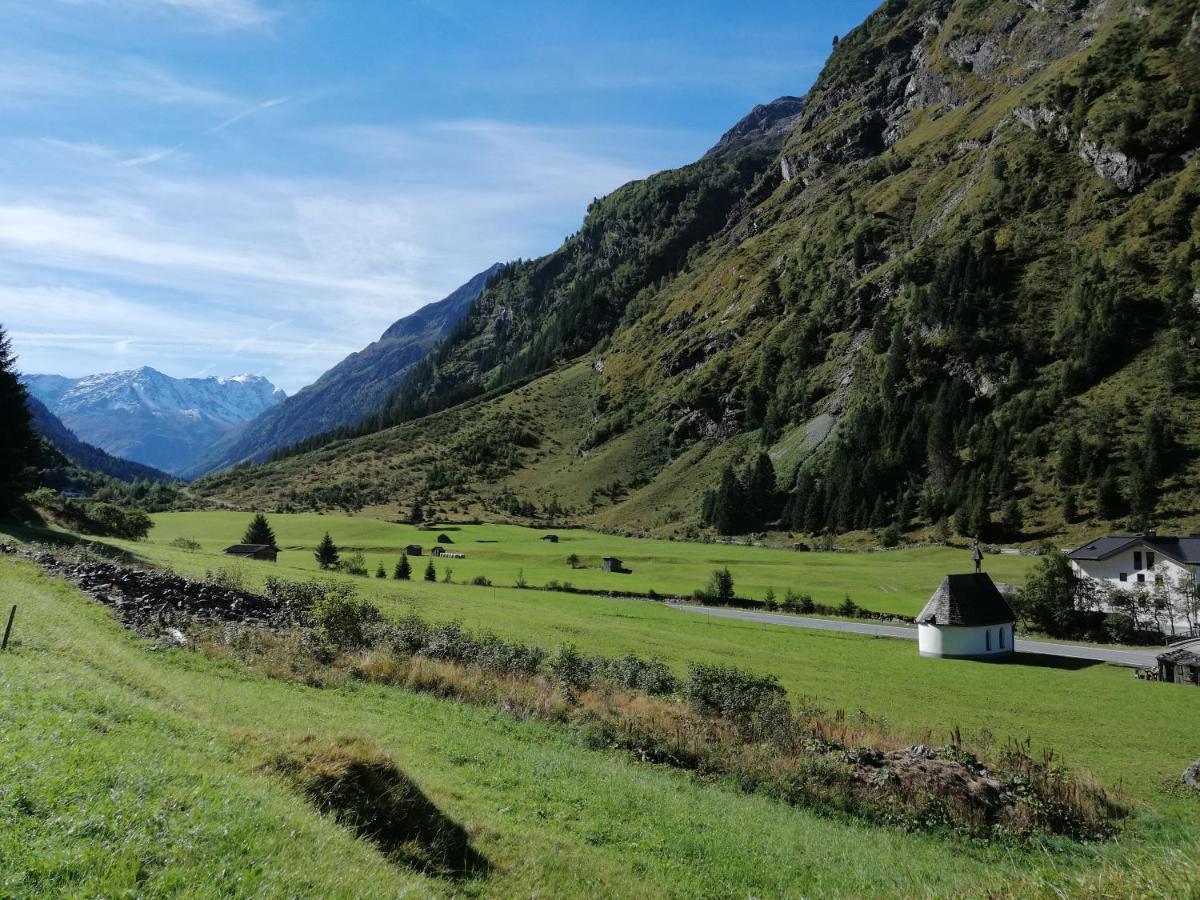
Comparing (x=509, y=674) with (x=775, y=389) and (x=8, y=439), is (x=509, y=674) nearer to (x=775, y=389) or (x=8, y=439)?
(x=8, y=439)

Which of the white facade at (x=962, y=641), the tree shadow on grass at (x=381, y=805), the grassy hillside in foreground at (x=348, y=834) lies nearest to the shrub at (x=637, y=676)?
the grassy hillside in foreground at (x=348, y=834)

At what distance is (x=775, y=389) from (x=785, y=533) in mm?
62553

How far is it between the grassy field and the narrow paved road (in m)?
7.15

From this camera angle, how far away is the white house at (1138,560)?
6750 centimetres

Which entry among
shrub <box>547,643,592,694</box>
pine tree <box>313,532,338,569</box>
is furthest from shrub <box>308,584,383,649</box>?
pine tree <box>313,532,338,569</box>

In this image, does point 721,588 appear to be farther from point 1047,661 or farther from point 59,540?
point 59,540

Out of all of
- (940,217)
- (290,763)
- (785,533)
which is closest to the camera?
(290,763)

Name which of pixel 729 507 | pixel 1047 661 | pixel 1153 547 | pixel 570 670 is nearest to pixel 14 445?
pixel 570 670

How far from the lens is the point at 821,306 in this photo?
637ft

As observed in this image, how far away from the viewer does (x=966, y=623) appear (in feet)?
170

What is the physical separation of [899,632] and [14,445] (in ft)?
230

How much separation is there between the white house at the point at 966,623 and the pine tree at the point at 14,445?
65.4 metres

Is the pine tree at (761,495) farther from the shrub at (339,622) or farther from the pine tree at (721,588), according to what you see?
the shrub at (339,622)

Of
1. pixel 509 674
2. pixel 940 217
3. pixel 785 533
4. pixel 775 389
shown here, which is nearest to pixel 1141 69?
pixel 940 217
